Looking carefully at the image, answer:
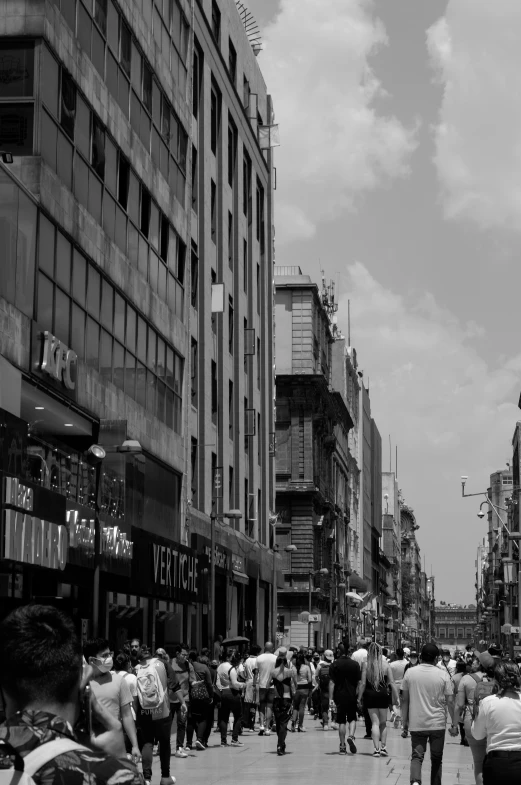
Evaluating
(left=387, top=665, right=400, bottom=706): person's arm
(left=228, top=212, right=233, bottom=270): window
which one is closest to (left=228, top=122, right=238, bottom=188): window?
(left=228, top=212, right=233, bottom=270): window

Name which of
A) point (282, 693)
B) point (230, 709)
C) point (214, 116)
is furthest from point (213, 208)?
point (282, 693)

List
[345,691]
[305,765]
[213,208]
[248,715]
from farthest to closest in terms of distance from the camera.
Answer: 1. [213,208]
2. [248,715]
3. [345,691]
4. [305,765]

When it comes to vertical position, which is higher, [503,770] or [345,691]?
[503,770]

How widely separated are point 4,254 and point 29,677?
19.7m

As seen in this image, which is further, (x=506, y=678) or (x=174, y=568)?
(x=174, y=568)

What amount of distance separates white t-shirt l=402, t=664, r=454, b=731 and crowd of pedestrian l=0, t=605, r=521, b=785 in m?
0.01

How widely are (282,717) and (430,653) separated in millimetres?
9826

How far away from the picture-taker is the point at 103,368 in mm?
29625

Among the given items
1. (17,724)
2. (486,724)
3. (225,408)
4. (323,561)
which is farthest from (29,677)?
(323,561)

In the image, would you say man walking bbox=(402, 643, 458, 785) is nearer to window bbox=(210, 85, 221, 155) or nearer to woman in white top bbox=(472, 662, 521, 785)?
woman in white top bbox=(472, 662, 521, 785)

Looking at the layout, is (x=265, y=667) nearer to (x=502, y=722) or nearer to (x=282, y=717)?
(x=282, y=717)

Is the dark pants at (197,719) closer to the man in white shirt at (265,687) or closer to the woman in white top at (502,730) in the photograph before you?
the man in white shirt at (265,687)

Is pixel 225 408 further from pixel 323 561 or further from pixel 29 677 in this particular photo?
pixel 29 677

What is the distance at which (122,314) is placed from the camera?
103ft
